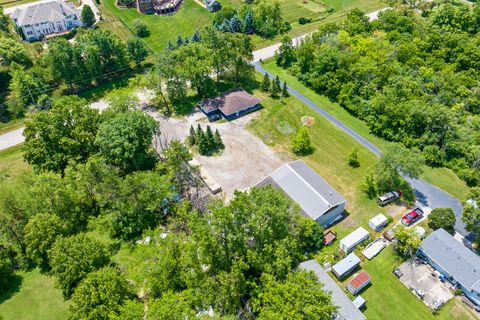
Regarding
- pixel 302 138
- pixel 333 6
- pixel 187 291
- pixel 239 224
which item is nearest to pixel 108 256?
pixel 187 291

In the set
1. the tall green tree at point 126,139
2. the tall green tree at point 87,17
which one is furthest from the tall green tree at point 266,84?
→ the tall green tree at point 87,17

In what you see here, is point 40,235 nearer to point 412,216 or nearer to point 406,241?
point 406,241

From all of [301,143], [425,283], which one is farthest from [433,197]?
[301,143]

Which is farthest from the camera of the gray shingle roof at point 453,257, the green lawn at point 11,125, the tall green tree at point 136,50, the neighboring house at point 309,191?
the tall green tree at point 136,50

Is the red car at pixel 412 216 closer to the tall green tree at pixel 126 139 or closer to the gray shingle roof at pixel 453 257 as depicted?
the gray shingle roof at pixel 453 257

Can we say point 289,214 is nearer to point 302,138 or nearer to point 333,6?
point 302,138
